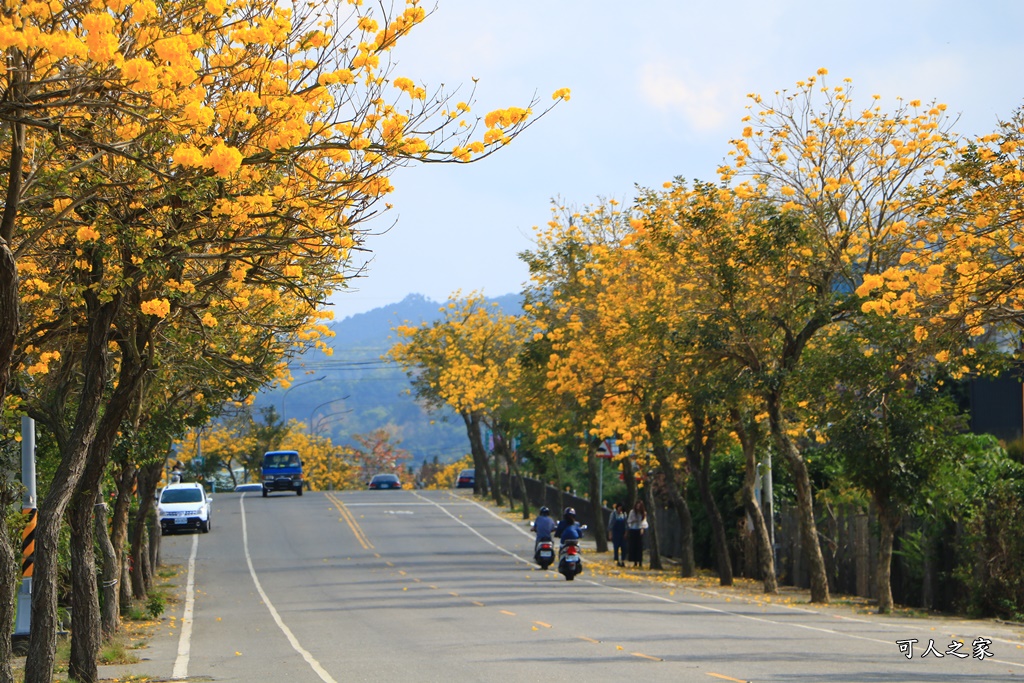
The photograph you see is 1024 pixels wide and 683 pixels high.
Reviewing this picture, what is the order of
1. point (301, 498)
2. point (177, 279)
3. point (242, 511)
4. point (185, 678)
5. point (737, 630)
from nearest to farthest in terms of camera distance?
point (177, 279)
point (185, 678)
point (737, 630)
point (242, 511)
point (301, 498)

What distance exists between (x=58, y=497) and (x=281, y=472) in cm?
5604

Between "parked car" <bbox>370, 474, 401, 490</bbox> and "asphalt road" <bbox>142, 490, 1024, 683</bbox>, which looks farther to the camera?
"parked car" <bbox>370, 474, 401, 490</bbox>

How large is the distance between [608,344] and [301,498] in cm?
3913

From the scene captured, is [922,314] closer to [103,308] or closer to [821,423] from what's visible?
[821,423]

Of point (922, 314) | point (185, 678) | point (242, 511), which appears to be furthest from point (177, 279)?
point (242, 511)

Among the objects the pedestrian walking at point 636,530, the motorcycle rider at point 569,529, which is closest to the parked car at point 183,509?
the pedestrian walking at point 636,530

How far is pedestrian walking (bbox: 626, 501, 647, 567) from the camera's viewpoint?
36.2 m

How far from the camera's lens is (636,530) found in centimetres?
3622

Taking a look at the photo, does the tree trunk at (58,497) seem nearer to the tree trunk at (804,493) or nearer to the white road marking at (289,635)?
the white road marking at (289,635)

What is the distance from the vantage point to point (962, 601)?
22484mm

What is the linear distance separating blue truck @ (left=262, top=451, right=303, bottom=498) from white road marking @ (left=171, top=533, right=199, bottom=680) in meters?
26.7

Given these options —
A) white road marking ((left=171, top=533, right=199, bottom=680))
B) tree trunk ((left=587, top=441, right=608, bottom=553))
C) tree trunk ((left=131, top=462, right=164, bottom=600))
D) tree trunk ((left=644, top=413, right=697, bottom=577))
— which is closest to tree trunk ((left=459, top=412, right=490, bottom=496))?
tree trunk ((left=587, top=441, right=608, bottom=553))

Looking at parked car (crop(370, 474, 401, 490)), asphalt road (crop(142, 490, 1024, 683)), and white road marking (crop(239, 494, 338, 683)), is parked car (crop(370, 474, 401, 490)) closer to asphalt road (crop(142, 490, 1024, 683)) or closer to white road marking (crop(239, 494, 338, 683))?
white road marking (crop(239, 494, 338, 683))

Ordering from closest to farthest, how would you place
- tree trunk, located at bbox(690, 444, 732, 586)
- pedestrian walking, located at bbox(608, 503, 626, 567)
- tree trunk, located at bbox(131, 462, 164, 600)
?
tree trunk, located at bbox(131, 462, 164, 600)
tree trunk, located at bbox(690, 444, 732, 586)
pedestrian walking, located at bbox(608, 503, 626, 567)
